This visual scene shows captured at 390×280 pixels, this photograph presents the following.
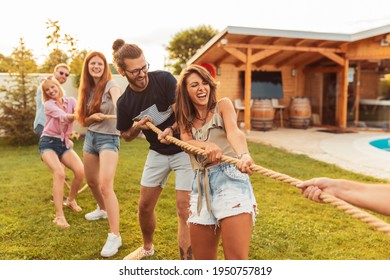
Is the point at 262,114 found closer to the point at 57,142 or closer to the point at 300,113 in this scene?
the point at 300,113

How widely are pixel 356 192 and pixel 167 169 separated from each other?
1.52 meters

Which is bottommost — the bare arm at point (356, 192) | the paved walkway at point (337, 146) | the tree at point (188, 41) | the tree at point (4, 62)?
the paved walkway at point (337, 146)

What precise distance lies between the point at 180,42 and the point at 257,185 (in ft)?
81.1

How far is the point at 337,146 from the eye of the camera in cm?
802

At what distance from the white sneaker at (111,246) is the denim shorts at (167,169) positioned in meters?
0.65

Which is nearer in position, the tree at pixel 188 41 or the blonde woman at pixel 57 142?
the blonde woman at pixel 57 142

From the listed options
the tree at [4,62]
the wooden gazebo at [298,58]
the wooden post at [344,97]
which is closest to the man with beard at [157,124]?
the wooden gazebo at [298,58]

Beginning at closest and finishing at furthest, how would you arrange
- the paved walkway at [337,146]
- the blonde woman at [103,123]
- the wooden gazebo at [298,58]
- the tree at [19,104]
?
1. the blonde woman at [103,123]
2. the paved walkway at [337,146]
3. the tree at [19,104]
4. the wooden gazebo at [298,58]

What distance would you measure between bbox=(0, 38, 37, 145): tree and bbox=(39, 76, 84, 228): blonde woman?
5.32 meters

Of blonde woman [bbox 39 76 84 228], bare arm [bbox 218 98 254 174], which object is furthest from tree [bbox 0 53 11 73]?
bare arm [bbox 218 98 254 174]

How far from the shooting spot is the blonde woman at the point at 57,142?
3686 millimetres

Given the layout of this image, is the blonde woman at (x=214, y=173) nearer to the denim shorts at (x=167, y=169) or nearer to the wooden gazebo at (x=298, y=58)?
the denim shorts at (x=167, y=169)

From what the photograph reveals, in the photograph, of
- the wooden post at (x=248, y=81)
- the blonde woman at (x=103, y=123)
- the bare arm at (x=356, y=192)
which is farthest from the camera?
the wooden post at (x=248, y=81)

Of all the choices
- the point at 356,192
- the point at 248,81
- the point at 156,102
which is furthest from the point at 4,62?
the point at 356,192
